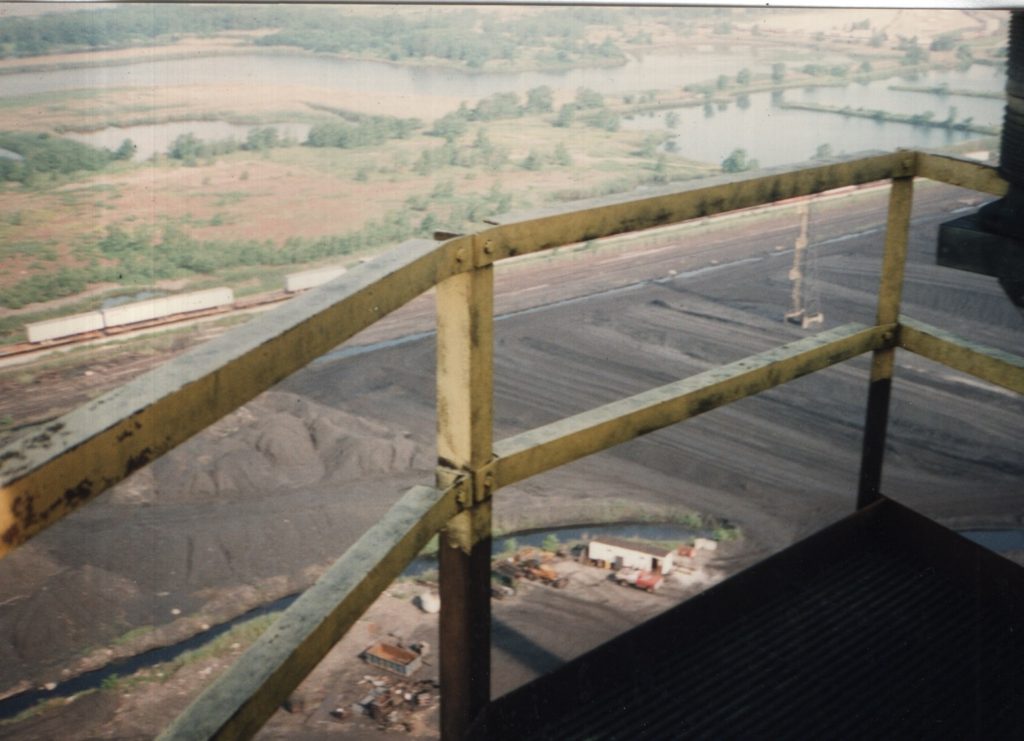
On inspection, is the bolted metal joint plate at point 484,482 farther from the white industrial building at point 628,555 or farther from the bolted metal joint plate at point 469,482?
the white industrial building at point 628,555

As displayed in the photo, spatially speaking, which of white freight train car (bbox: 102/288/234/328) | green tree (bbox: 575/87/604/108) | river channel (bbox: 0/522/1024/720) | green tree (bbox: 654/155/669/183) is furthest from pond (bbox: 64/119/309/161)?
river channel (bbox: 0/522/1024/720)

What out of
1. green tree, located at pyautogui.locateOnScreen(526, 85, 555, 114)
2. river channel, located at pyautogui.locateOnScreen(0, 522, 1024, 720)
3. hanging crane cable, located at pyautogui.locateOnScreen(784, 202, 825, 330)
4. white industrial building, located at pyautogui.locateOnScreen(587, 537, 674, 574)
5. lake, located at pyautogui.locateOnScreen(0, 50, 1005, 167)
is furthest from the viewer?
green tree, located at pyautogui.locateOnScreen(526, 85, 555, 114)

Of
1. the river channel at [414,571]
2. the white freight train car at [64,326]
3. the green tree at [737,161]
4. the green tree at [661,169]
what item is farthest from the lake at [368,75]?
the river channel at [414,571]

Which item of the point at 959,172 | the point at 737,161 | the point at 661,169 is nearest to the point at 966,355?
the point at 959,172

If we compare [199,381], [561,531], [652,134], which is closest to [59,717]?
[561,531]

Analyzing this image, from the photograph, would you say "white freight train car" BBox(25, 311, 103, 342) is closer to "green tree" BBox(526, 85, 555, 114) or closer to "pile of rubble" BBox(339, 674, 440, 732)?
"pile of rubble" BBox(339, 674, 440, 732)

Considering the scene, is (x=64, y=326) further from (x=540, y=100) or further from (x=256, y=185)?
(x=540, y=100)
